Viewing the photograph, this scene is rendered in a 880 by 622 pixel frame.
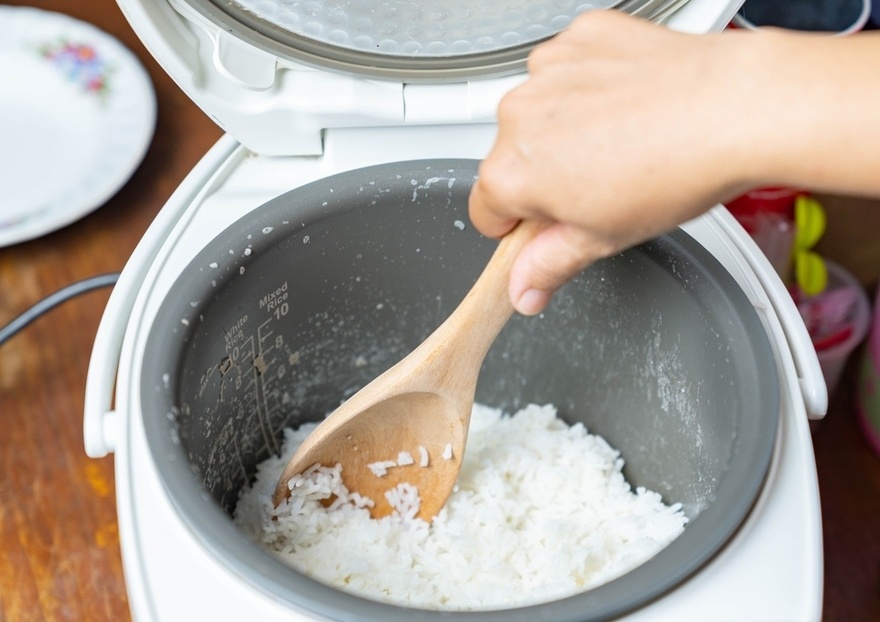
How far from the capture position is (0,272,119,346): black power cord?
0.79 m

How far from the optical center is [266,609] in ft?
1.47

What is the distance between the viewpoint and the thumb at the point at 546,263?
0.46m

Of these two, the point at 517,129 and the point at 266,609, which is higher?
the point at 517,129

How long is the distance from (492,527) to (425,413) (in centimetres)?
10

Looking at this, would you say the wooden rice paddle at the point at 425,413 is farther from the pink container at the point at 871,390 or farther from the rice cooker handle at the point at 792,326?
the pink container at the point at 871,390

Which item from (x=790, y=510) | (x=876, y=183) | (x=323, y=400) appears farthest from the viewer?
(x=323, y=400)

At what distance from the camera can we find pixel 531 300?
509mm

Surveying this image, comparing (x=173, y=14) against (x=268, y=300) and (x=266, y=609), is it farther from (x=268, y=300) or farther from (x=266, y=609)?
(x=266, y=609)

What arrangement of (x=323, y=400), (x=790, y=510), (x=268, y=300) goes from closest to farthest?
(x=790, y=510)
(x=268, y=300)
(x=323, y=400)

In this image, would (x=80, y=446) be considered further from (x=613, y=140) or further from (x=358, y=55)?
(x=613, y=140)

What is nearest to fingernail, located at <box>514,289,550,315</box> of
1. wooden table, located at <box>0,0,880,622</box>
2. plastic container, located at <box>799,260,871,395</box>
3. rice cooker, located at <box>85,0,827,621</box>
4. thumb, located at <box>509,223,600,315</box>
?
thumb, located at <box>509,223,600,315</box>

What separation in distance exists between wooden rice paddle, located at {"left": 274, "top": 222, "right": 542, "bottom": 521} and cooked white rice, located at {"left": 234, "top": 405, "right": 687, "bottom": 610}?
0.02 metres

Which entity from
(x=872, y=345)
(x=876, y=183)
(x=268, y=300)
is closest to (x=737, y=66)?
(x=876, y=183)

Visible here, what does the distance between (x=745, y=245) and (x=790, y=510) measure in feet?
0.68
